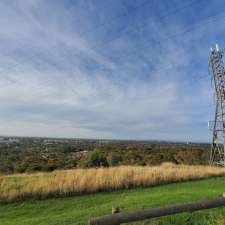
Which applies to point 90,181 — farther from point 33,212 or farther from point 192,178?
point 192,178

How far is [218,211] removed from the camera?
518 cm

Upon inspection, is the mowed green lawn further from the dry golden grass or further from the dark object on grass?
the dark object on grass

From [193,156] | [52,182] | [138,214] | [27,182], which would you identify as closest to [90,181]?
[52,182]

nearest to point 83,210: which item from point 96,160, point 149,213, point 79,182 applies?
point 79,182

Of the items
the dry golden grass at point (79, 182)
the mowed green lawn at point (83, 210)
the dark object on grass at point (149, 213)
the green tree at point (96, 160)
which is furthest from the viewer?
the green tree at point (96, 160)

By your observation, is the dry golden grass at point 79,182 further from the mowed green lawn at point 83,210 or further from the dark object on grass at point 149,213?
the dark object on grass at point 149,213

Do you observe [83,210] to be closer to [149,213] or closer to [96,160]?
[149,213]

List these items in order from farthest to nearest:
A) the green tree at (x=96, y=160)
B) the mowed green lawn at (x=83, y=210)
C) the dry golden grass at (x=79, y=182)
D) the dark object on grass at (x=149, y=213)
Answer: the green tree at (x=96, y=160) < the dry golden grass at (x=79, y=182) < the mowed green lawn at (x=83, y=210) < the dark object on grass at (x=149, y=213)

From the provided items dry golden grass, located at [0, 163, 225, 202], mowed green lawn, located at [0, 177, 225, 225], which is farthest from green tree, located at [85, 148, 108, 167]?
mowed green lawn, located at [0, 177, 225, 225]

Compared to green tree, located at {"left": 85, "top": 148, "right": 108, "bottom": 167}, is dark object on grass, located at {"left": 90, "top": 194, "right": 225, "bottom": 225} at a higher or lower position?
higher

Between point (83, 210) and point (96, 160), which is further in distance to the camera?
point (96, 160)

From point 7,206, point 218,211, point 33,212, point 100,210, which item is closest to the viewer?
point 218,211

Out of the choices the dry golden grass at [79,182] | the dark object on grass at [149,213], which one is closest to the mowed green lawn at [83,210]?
the dry golden grass at [79,182]

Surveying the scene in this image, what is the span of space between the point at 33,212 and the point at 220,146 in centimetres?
1844
